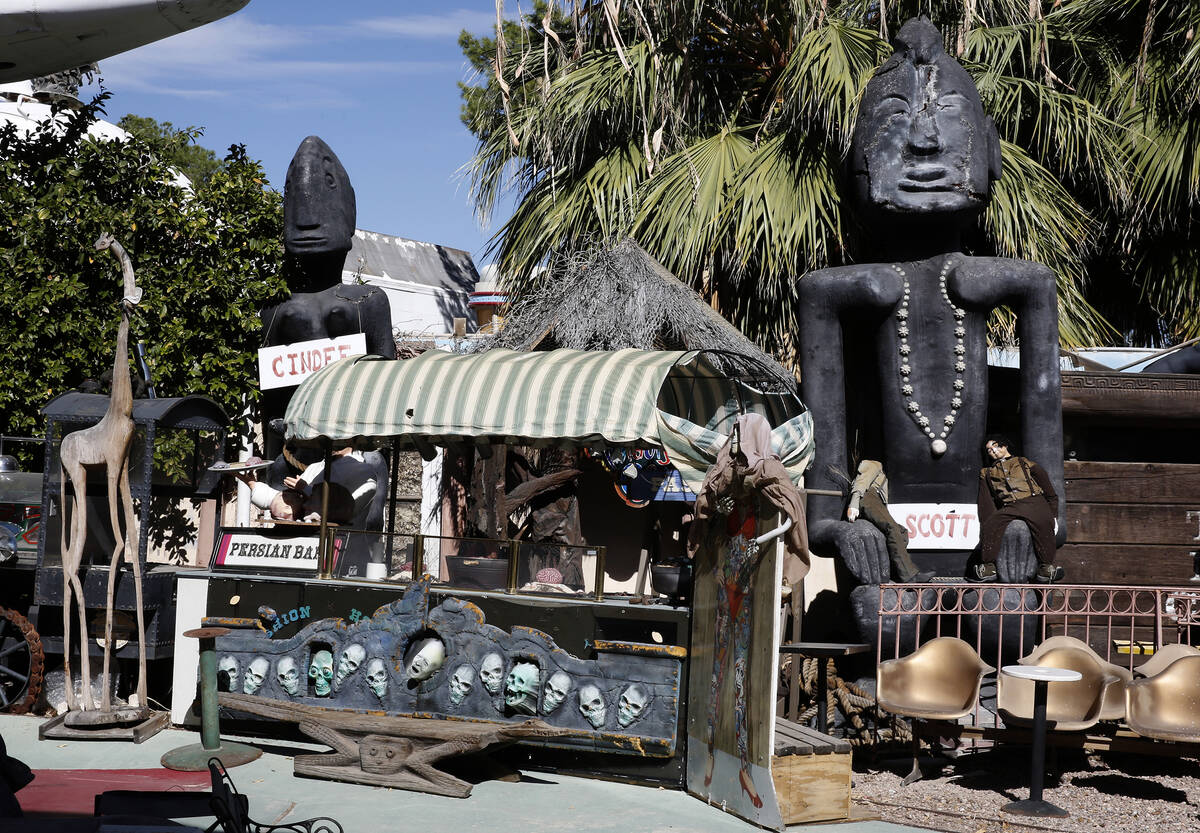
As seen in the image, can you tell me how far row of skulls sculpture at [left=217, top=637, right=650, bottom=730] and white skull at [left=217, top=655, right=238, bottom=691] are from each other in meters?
0.25

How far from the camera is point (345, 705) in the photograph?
27.0 ft

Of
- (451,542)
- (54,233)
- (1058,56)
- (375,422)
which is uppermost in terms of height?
(1058,56)

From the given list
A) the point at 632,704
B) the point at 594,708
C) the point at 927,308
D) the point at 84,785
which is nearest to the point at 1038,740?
the point at 632,704

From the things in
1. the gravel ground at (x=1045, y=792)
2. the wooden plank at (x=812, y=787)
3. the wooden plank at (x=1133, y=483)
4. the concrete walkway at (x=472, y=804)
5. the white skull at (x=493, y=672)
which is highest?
the wooden plank at (x=1133, y=483)

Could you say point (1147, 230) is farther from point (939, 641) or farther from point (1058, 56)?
point (939, 641)

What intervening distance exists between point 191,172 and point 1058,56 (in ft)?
67.7

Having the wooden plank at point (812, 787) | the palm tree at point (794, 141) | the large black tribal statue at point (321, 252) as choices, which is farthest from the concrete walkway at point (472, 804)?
the palm tree at point (794, 141)

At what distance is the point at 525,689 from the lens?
25.5ft

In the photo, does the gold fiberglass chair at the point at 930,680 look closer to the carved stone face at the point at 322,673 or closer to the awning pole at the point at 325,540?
the carved stone face at the point at 322,673

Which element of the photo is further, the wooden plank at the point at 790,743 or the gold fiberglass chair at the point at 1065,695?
the gold fiberglass chair at the point at 1065,695

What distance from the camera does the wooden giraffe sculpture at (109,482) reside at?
28.5 ft

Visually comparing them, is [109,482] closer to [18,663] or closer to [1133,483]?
[18,663]

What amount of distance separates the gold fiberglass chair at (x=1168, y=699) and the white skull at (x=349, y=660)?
4773 millimetres

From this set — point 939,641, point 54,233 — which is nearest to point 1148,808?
point 939,641
